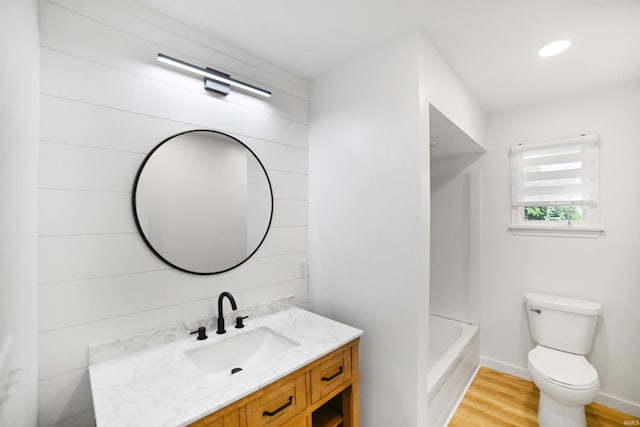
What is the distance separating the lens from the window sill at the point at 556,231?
86.3 inches

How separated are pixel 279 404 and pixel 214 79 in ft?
5.49

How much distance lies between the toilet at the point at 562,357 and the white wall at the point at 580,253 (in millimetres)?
154

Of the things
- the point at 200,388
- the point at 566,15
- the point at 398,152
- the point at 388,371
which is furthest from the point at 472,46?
the point at 200,388

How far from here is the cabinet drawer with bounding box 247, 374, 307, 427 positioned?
109 centimetres

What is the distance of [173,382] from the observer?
110 centimetres

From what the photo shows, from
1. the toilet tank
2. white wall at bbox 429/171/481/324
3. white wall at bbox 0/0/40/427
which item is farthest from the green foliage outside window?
white wall at bbox 0/0/40/427

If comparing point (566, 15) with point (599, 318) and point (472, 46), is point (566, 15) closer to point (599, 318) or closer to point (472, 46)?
point (472, 46)

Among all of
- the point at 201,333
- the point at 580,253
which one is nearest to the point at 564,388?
the point at 580,253

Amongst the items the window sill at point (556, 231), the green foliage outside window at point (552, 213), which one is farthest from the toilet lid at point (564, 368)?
the green foliage outside window at point (552, 213)

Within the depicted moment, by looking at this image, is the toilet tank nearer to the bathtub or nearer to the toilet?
the toilet

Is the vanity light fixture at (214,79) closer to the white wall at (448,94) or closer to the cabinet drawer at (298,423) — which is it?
the white wall at (448,94)

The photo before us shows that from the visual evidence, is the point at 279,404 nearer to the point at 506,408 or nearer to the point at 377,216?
the point at 377,216

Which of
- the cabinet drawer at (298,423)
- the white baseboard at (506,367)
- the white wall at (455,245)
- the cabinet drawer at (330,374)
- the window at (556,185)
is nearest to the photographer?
the cabinet drawer at (298,423)

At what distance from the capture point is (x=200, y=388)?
1.05m
